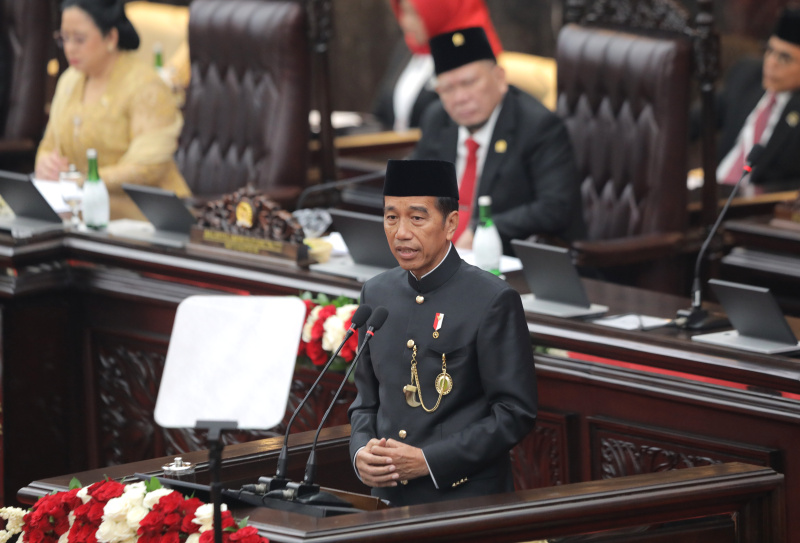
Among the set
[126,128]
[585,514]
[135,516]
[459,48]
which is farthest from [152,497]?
[126,128]

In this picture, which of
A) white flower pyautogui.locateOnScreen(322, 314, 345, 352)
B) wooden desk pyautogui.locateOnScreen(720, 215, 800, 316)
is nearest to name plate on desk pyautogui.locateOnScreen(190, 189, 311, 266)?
white flower pyautogui.locateOnScreen(322, 314, 345, 352)

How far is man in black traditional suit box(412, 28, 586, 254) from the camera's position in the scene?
3.87 meters

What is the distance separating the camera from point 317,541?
6.08 ft

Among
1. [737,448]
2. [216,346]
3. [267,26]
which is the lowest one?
[737,448]

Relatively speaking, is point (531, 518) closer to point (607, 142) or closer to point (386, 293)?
point (386, 293)

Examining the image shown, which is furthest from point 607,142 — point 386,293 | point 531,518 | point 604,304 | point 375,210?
point 531,518

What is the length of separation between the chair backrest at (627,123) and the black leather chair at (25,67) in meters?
2.48

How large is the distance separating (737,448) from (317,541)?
117cm

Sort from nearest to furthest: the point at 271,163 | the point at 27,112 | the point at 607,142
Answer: the point at 607,142
the point at 271,163
the point at 27,112

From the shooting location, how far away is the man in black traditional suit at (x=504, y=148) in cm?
387

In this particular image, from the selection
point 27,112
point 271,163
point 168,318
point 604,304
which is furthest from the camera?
point 27,112

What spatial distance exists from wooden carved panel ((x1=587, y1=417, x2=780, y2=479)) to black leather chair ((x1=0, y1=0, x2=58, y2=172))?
3.59 meters

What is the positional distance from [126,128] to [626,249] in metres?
1.76

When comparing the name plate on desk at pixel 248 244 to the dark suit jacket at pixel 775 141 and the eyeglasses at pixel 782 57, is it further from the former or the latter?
the eyeglasses at pixel 782 57
